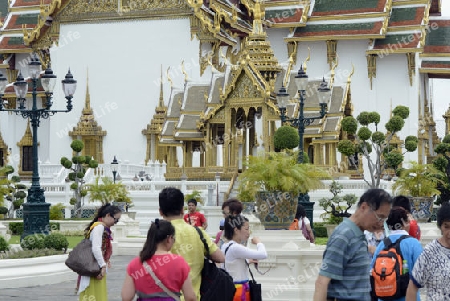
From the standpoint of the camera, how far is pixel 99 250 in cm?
983

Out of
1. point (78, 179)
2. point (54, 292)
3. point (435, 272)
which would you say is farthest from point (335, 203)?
point (435, 272)

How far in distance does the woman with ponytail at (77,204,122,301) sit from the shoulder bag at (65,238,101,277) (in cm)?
4

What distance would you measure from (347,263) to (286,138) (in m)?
20.6

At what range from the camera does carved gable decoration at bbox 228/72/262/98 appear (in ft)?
95.4

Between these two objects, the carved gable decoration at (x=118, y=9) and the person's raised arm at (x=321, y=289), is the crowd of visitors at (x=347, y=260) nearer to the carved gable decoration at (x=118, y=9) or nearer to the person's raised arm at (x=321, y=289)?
the person's raised arm at (x=321, y=289)

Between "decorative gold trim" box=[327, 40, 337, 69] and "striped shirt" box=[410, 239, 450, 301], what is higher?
"decorative gold trim" box=[327, 40, 337, 69]

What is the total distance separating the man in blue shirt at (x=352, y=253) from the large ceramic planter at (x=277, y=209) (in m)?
6.39

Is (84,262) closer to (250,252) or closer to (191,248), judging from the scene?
(250,252)

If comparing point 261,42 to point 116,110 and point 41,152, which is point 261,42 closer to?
point 116,110

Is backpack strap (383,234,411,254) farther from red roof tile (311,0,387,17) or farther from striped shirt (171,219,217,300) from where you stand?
red roof tile (311,0,387,17)

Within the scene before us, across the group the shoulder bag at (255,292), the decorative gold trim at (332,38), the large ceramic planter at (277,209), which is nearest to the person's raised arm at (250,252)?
the shoulder bag at (255,292)

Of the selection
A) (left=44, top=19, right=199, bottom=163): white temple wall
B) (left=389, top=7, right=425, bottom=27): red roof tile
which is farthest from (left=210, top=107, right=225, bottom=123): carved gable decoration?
(left=389, top=7, right=425, bottom=27): red roof tile

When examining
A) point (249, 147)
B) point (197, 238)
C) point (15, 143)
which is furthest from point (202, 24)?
point (197, 238)

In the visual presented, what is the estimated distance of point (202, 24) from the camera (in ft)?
121
